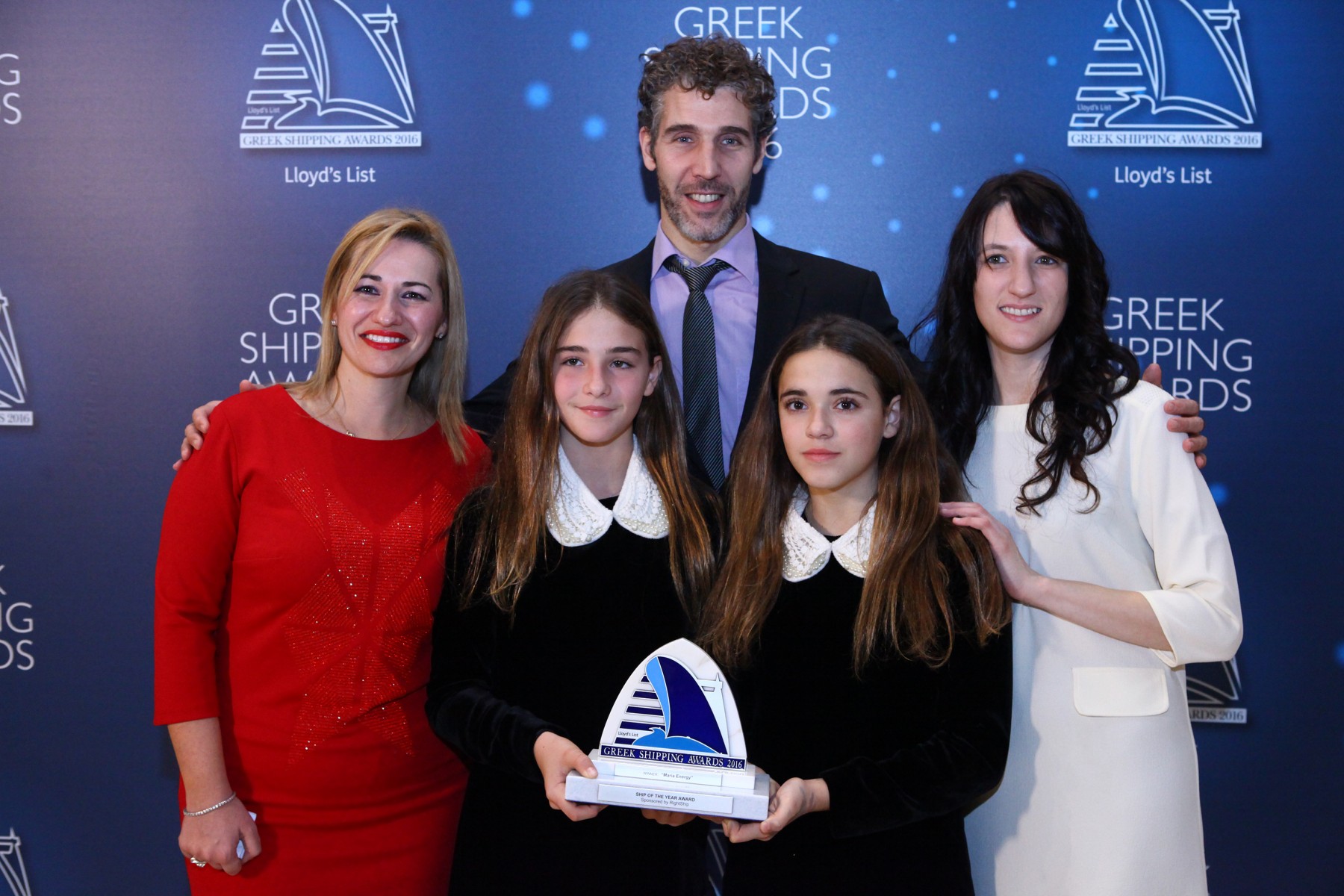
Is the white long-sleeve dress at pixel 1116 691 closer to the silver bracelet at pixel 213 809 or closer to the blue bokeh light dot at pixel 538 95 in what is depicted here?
the silver bracelet at pixel 213 809

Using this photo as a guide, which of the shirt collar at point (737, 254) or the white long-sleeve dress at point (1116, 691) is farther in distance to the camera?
the shirt collar at point (737, 254)

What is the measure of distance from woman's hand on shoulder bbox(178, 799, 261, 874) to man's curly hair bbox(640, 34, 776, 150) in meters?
2.04

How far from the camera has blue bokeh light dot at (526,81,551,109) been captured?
3240 millimetres

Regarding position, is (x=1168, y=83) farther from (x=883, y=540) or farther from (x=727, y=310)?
(x=883, y=540)

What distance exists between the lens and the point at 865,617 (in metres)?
1.76

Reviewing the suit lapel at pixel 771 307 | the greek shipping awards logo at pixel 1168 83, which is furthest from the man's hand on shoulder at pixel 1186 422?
the greek shipping awards logo at pixel 1168 83

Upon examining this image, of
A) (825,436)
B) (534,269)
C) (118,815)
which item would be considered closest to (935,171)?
(534,269)

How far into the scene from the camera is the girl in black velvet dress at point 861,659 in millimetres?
1707

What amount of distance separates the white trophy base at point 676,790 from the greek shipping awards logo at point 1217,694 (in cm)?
230

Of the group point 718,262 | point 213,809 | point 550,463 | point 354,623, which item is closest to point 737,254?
point 718,262

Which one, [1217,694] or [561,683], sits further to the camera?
[1217,694]

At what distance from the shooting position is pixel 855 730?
1.77 m

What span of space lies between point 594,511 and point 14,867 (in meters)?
3.01

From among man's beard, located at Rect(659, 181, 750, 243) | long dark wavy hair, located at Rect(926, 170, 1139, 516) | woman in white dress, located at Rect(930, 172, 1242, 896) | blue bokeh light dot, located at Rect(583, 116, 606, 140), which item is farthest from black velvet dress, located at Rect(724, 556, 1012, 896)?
blue bokeh light dot, located at Rect(583, 116, 606, 140)
